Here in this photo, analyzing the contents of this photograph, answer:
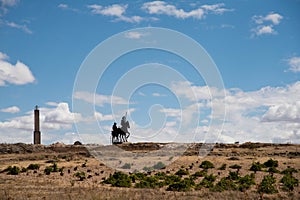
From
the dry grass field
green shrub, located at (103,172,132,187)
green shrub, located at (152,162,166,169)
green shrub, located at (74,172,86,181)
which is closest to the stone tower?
the dry grass field

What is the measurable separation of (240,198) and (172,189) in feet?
27.4

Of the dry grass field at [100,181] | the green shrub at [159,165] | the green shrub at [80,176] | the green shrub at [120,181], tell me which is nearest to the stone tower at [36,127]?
the dry grass field at [100,181]

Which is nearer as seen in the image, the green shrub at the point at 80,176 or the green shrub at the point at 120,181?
the green shrub at the point at 120,181

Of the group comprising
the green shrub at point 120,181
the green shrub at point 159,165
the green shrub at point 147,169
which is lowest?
the green shrub at point 120,181

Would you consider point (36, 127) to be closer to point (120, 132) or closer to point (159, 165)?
point (120, 132)

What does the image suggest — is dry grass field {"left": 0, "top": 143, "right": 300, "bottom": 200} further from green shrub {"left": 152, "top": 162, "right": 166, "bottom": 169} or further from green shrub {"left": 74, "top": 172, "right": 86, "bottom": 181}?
green shrub {"left": 152, "top": 162, "right": 166, "bottom": 169}

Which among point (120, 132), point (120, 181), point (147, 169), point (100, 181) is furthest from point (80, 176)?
point (120, 132)

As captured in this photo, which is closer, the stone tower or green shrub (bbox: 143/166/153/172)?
green shrub (bbox: 143/166/153/172)

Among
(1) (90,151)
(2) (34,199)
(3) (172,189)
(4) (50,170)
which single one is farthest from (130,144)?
(2) (34,199)

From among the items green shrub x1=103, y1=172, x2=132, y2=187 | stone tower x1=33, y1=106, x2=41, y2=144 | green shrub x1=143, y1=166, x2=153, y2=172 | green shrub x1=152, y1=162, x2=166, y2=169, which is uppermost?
stone tower x1=33, y1=106, x2=41, y2=144

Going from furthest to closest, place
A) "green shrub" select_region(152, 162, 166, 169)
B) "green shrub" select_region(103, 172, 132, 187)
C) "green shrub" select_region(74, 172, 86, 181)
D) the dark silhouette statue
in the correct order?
the dark silhouette statue
"green shrub" select_region(152, 162, 166, 169)
"green shrub" select_region(74, 172, 86, 181)
"green shrub" select_region(103, 172, 132, 187)

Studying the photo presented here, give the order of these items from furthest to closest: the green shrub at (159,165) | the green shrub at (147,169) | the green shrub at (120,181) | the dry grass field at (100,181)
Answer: the green shrub at (159,165), the green shrub at (147,169), the green shrub at (120,181), the dry grass field at (100,181)

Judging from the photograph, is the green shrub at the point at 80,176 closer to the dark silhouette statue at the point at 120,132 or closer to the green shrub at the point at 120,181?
the green shrub at the point at 120,181

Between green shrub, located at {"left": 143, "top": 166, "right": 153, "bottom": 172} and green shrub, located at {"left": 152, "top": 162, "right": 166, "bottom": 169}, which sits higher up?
green shrub, located at {"left": 152, "top": 162, "right": 166, "bottom": 169}
